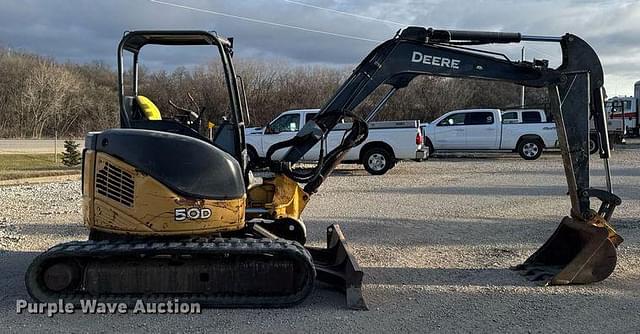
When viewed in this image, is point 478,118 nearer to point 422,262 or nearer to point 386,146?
point 386,146

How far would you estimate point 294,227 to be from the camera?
6.29m

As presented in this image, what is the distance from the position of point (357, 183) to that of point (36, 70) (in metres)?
48.5

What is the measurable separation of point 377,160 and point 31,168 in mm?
11539

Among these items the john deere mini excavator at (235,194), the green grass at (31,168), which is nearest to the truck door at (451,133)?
the green grass at (31,168)

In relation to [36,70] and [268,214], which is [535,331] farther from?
[36,70]

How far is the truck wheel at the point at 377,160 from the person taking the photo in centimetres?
1764

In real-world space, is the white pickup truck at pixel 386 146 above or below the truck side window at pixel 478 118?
below

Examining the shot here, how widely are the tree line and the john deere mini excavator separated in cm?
3099

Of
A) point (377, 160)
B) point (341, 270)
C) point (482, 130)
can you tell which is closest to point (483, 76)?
point (341, 270)

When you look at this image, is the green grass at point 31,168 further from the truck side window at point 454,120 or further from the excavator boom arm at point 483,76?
the truck side window at point 454,120

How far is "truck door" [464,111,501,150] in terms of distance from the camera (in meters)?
22.1

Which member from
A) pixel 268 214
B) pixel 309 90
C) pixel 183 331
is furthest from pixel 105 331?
pixel 309 90

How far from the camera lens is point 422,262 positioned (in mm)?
7059

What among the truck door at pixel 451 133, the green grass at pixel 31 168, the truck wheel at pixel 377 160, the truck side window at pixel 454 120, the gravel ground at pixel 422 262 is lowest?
the gravel ground at pixel 422 262
